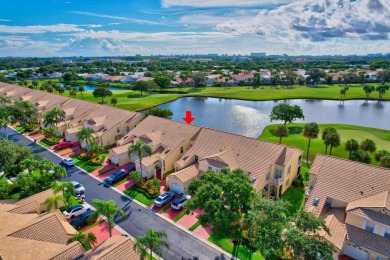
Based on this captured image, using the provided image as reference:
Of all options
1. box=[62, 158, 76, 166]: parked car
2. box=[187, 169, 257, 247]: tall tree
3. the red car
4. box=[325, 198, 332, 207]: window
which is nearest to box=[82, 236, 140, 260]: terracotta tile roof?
box=[187, 169, 257, 247]: tall tree

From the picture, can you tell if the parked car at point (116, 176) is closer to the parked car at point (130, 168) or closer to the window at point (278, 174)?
the parked car at point (130, 168)

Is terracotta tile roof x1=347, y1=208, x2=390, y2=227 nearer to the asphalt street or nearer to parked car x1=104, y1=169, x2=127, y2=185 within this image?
the asphalt street

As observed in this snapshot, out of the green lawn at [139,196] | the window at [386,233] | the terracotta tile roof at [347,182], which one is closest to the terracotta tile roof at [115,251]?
the green lawn at [139,196]

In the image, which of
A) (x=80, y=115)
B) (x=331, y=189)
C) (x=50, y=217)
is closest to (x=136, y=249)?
(x=50, y=217)

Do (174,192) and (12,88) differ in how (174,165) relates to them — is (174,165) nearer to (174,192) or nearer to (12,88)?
(174,192)

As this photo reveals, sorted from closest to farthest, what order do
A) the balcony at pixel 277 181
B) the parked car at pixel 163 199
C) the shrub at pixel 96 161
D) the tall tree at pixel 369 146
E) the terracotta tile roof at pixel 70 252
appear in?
the terracotta tile roof at pixel 70 252, the parked car at pixel 163 199, the balcony at pixel 277 181, the tall tree at pixel 369 146, the shrub at pixel 96 161
